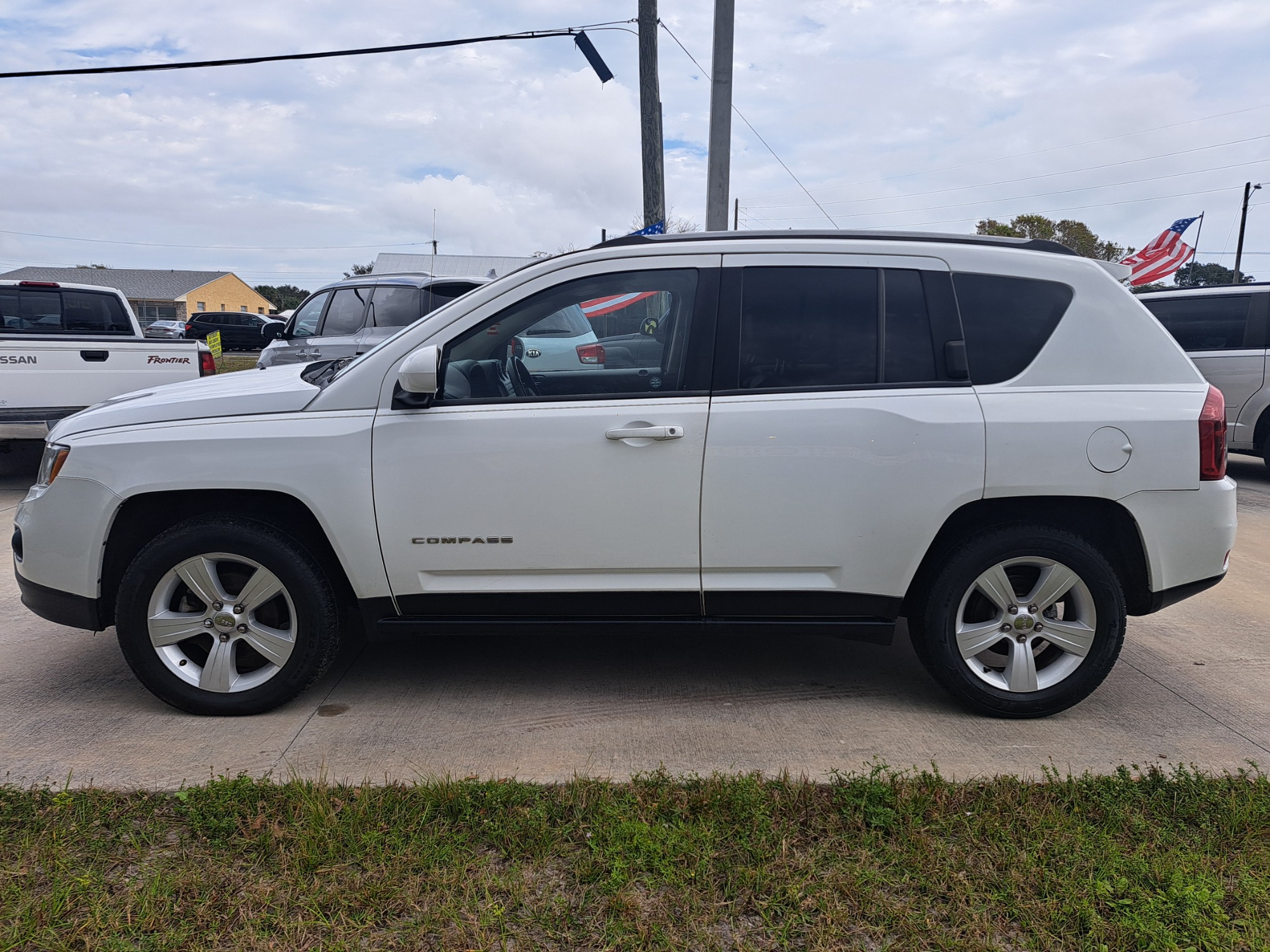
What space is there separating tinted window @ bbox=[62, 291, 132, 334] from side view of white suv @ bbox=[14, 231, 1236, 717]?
7939 millimetres

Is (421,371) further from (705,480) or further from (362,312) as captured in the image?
(362,312)

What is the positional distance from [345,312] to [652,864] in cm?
1029

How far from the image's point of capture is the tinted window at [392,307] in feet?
37.9

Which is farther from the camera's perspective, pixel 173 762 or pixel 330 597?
pixel 330 597

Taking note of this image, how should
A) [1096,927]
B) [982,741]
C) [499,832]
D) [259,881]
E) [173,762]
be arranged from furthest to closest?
[982,741], [173,762], [499,832], [259,881], [1096,927]

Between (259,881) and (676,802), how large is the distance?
121 centimetres

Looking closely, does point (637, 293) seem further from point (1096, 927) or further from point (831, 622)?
point (1096, 927)

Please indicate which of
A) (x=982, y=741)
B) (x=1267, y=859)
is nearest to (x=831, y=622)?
(x=982, y=741)

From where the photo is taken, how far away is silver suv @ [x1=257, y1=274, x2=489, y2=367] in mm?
11422

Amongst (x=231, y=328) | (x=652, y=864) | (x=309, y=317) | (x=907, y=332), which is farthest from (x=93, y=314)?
Answer: (x=231, y=328)

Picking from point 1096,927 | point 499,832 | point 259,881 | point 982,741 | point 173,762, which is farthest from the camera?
point 982,741

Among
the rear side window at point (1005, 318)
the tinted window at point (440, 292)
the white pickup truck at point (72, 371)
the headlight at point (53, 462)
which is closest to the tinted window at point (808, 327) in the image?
the rear side window at point (1005, 318)

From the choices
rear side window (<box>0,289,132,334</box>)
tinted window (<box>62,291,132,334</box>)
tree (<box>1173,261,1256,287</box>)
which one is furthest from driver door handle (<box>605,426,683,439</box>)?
tree (<box>1173,261,1256,287</box>)

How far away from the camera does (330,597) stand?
3.64 m
